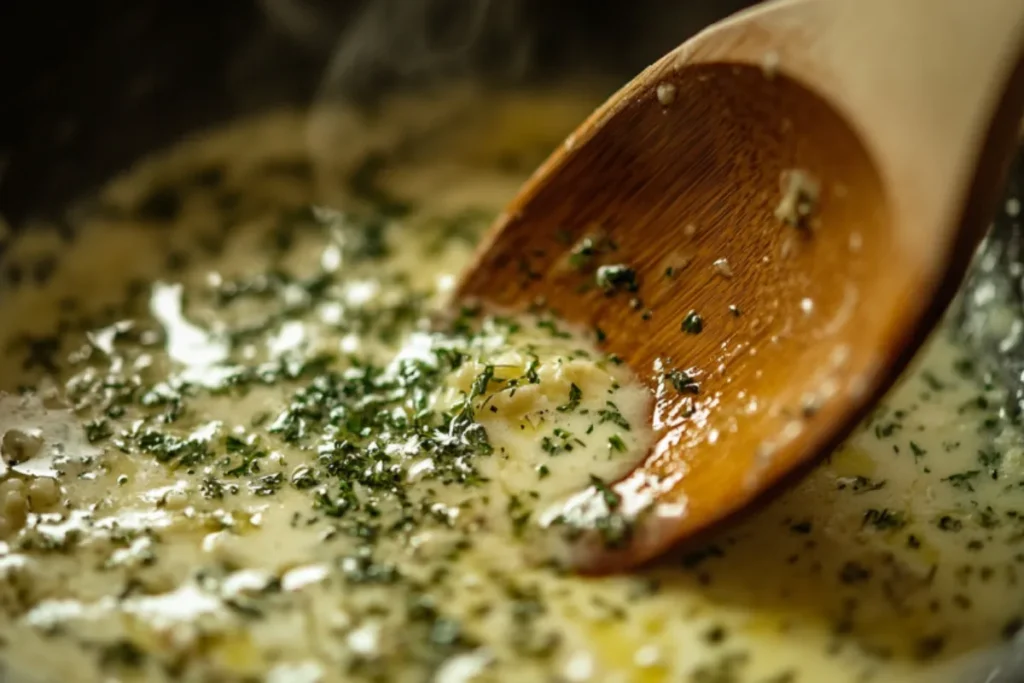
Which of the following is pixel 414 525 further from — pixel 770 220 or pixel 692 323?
pixel 770 220

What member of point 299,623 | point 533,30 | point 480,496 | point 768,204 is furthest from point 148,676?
point 533,30

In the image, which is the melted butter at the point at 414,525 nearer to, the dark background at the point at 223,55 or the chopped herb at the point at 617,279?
the chopped herb at the point at 617,279

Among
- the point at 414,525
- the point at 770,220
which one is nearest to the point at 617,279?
the point at 770,220

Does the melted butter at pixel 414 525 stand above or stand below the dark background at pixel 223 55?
below

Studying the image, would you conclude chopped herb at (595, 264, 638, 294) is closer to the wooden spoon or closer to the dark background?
the wooden spoon

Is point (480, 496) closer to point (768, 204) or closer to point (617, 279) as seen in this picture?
point (617, 279)

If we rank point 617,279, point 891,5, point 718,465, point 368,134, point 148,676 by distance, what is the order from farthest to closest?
point 368,134 → point 617,279 → point 718,465 → point 148,676 → point 891,5

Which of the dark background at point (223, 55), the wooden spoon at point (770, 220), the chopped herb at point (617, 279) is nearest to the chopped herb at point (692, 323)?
the wooden spoon at point (770, 220)
